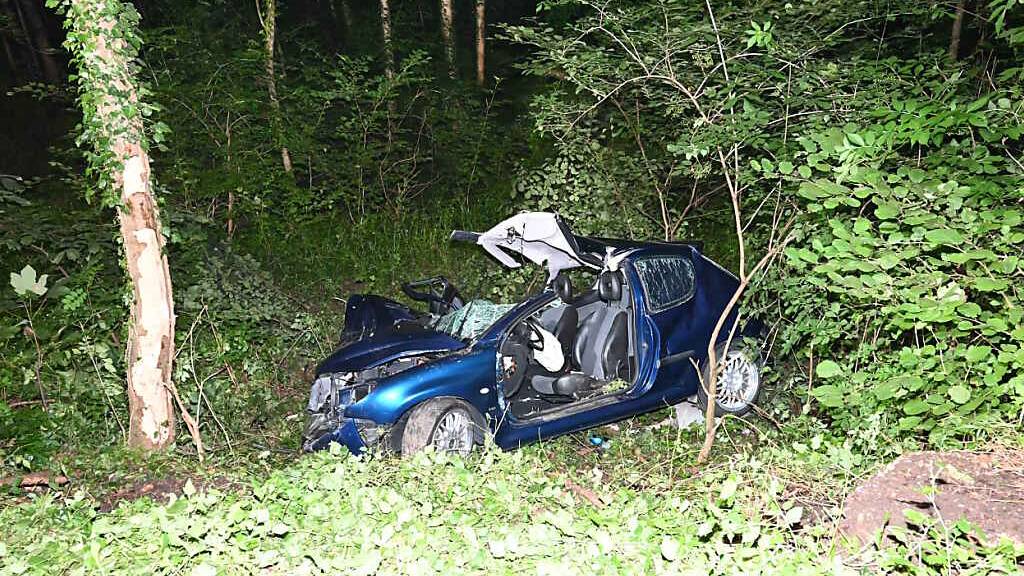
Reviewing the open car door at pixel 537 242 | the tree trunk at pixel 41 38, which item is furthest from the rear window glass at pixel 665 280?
the tree trunk at pixel 41 38

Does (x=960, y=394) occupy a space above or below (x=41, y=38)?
below

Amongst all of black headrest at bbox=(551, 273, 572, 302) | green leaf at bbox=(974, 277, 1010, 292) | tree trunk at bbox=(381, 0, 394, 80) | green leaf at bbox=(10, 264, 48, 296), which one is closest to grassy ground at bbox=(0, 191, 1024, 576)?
green leaf at bbox=(10, 264, 48, 296)

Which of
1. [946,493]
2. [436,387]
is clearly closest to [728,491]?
[946,493]

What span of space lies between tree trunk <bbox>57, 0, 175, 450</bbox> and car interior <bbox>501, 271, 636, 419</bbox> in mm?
2513

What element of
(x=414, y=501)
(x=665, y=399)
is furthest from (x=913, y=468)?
(x=665, y=399)

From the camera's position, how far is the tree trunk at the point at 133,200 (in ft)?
16.3

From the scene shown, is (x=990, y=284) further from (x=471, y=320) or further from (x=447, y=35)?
(x=447, y=35)

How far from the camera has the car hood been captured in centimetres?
580

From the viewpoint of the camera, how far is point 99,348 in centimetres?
639

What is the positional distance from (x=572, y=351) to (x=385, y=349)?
171cm

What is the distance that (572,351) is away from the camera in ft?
22.3

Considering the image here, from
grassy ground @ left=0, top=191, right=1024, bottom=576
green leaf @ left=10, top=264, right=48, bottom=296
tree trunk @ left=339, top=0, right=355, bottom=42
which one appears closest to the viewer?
grassy ground @ left=0, top=191, right=1024, bottom=576

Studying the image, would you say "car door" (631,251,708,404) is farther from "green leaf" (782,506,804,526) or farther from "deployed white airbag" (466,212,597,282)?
"green leaf" (782,506,804,526)

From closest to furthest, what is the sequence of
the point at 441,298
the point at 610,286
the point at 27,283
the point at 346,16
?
the point at 27,283, the point at 610,286, the point at 441,298, the point at 346,16
